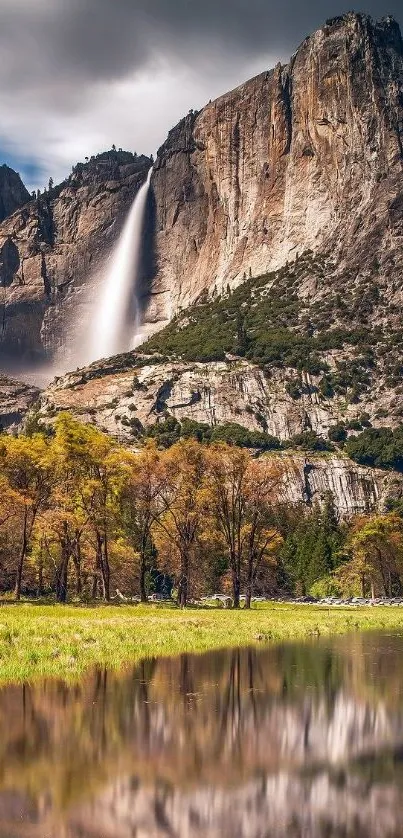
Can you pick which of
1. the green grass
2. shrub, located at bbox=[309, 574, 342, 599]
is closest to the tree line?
the green grass

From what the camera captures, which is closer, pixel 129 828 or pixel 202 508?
pixel 129 828

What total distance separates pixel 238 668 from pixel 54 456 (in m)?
34.9

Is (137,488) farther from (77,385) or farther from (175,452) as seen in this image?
(77,385)

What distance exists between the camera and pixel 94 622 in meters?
33.9

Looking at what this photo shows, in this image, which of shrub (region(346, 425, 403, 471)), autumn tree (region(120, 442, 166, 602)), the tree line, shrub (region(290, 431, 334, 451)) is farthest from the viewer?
shrub (region(290, 431, 334, 451))

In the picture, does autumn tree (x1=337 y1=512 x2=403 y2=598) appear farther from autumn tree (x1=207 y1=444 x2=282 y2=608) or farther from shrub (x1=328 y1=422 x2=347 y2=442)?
shrub (x1=328 y1=422 x2=347 y2=442)

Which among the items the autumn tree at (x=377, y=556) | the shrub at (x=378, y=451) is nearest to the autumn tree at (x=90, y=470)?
the autumn tree at (x=377, y=556)

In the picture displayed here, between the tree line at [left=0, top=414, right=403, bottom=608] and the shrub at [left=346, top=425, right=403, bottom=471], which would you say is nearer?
the tree line at [left=0, top=414, right=403, bottom=608]

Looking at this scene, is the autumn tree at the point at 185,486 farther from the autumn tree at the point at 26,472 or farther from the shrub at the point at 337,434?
the shrub at the point at 337,434

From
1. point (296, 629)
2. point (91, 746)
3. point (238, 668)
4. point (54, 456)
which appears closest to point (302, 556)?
point (54, 456)

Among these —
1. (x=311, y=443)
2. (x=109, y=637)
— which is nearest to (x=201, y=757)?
(x=109, y=637)

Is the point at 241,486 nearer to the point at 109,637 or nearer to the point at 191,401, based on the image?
the point at 109,637

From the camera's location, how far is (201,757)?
12.4m

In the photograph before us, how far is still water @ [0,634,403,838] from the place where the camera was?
31.4 ft
